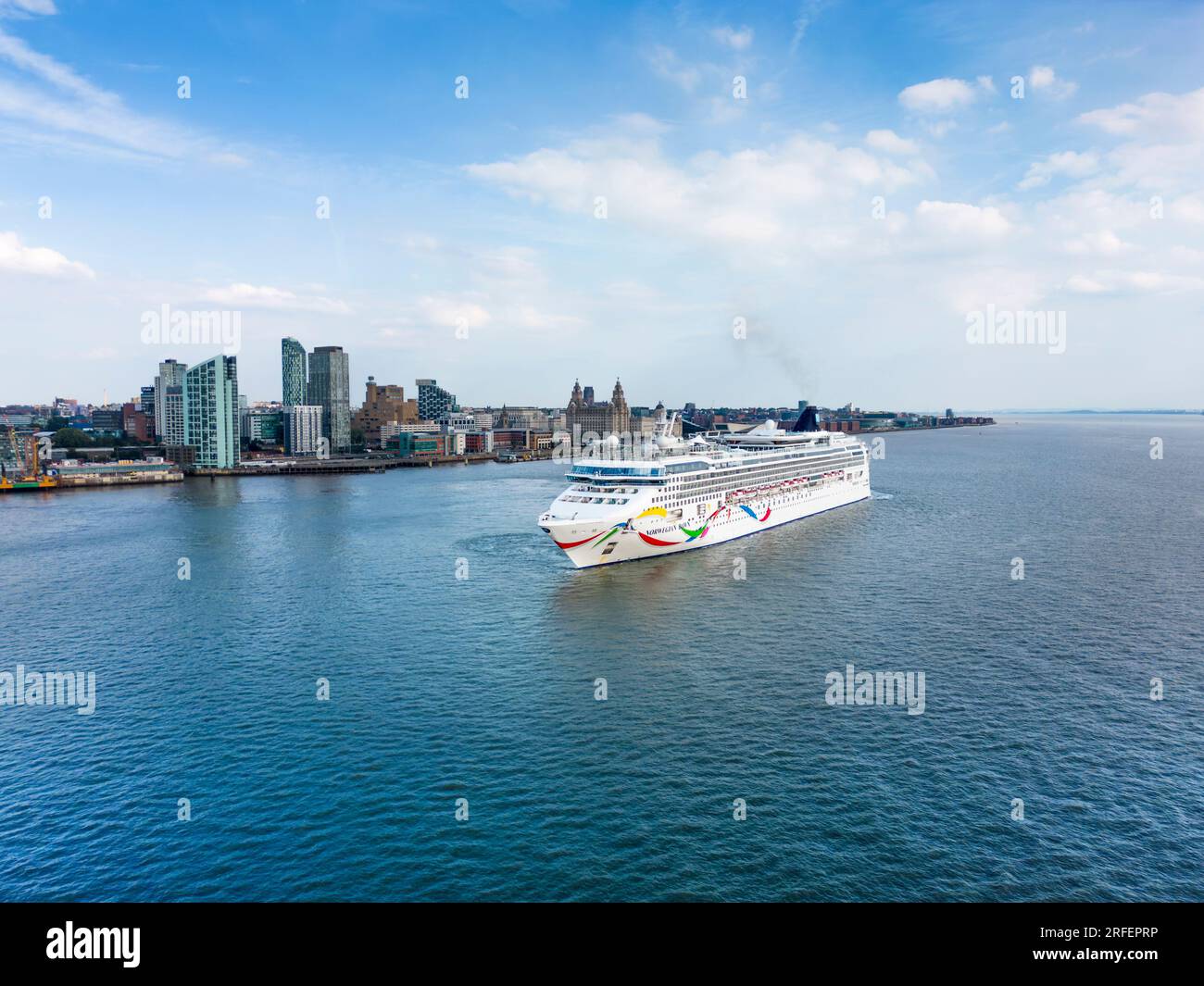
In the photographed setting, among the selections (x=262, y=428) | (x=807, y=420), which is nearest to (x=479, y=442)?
(x=262, y=428)

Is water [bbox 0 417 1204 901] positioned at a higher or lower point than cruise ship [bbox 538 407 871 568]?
lower

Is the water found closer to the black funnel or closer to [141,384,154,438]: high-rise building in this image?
the black funnel

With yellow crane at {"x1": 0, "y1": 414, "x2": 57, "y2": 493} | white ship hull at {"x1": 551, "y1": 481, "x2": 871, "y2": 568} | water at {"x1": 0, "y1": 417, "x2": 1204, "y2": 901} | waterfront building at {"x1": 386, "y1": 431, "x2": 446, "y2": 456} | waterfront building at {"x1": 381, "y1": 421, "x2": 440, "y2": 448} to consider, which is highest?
waterfront building at {"x1": 381, "y1": 421, "x2": 440, "y2": 448}

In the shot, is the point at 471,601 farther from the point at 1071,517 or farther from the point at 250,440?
the point at 250,440

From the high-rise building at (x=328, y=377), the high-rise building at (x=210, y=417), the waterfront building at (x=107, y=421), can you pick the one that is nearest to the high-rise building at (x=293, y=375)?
the high-rise building at (x=328, y=377)

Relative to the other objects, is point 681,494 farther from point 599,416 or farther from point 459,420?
point 459,420

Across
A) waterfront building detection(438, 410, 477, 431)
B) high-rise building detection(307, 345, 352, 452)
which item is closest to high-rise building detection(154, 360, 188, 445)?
high-rise building detection(307, 345, 352, 452)
